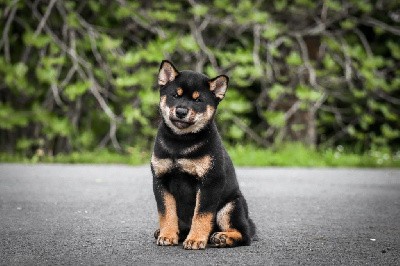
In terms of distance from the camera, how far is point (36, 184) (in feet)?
23.9

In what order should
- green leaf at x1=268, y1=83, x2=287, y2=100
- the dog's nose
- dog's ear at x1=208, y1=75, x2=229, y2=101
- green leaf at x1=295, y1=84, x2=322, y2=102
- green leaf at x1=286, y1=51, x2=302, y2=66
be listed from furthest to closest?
green leaf at x1=286, y1=51, x2=302, y2=66, green leaf at x1=268, y1=83, x2=287, y2=100, green leaf at x1=295, y1=84, x2=322, y2=102, dog's ear at x1=208, y1=75, x2=229, y2=101, the dog's nose

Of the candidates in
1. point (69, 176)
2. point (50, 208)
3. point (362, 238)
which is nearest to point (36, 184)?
point (69, 176)

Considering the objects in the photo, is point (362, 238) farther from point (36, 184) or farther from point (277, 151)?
point (277, 151)

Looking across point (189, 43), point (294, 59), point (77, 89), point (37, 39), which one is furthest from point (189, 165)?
point (294, 59)

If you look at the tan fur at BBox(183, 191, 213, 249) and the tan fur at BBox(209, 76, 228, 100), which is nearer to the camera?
the tan fur at BBox(183, 191, 213, 249)

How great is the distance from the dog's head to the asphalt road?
80 centimetres

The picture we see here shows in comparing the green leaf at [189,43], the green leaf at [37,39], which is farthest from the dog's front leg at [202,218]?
the green leaf at [37,39]

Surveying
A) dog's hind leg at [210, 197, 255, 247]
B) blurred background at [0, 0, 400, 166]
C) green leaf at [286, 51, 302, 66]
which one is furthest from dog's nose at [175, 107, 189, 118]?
green leaf at [286, 51, 302, 66]

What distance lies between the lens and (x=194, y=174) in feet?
12.5

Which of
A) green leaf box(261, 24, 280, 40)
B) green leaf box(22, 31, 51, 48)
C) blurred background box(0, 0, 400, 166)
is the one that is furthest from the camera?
green leaf box(261, 24, 280, 40)

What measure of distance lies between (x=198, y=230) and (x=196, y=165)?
405 millimetres

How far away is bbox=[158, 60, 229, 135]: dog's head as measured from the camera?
3856mm

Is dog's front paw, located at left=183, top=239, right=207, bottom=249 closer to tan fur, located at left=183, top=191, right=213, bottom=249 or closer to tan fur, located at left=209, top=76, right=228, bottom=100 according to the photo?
tan fur, located at left=183, top=191, right=213, bottom=249

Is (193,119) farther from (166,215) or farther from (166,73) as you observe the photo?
(166,215)
